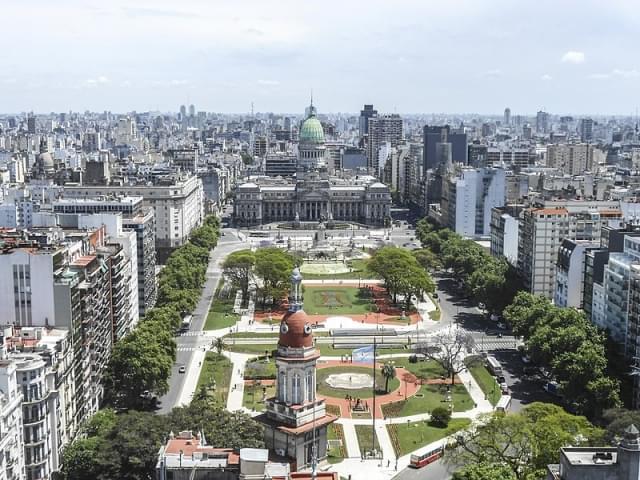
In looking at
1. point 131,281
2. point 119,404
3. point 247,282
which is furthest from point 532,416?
point 247,282

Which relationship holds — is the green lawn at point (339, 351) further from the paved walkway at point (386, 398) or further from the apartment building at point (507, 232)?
the apartment building at point (507, 232)

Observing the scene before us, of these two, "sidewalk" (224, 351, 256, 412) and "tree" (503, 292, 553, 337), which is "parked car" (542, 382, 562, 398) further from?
"sidewalk" (224, 351, 256, 412)

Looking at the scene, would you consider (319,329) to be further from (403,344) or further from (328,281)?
(328,281)

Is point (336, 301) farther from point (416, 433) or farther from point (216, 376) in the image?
point (416, 433)

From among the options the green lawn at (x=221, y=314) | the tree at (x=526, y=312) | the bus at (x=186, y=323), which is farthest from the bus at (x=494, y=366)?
the bus at (x=186, y=323)

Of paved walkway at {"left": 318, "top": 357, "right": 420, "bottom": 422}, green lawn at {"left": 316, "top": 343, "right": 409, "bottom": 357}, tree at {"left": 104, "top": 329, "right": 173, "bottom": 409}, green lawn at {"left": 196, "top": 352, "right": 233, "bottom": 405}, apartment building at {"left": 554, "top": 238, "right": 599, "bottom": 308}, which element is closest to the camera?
tree at {"left": 104, "top": 329, "right": 173, "bottom": 409}

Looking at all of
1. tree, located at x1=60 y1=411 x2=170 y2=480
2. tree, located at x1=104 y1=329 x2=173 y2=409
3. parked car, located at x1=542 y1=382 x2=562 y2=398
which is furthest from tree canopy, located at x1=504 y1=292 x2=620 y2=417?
tree, located at x1=60 y1=411 x2=170 y2=480

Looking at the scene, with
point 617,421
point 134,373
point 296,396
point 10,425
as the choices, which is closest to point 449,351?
point 617,421
